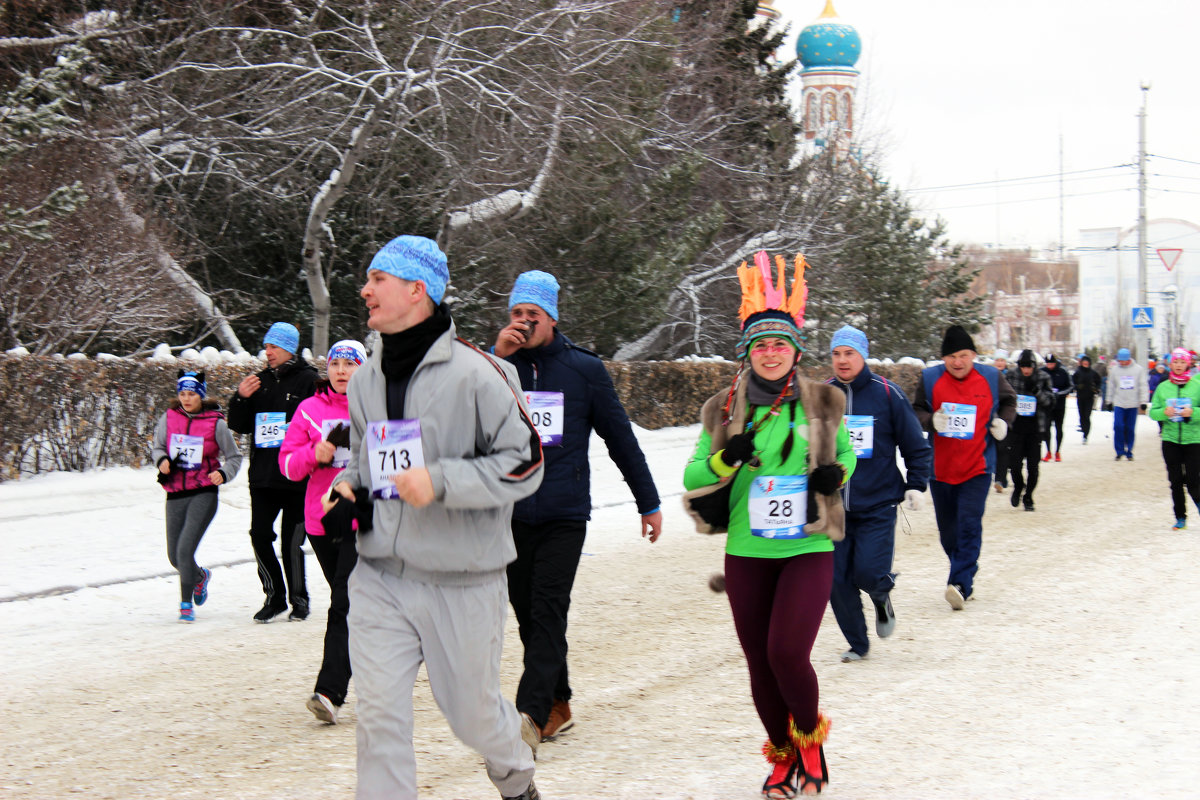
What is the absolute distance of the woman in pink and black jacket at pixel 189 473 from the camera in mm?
8391

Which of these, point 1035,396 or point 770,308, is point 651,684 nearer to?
point 770,308

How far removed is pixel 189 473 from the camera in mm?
8438

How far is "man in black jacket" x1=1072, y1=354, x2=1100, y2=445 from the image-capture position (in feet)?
84.7

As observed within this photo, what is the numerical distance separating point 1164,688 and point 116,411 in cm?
1116

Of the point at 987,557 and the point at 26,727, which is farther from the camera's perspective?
the point at 987,557

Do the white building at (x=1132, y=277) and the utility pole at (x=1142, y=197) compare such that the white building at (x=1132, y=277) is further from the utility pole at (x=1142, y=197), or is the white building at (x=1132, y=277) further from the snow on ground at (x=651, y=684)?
the snow on ground at (x=651, y=684)

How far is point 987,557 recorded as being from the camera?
11.1 m

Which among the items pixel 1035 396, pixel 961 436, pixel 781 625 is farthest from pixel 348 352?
pixel 1035 396

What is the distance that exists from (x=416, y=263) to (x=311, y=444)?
10.5 ft

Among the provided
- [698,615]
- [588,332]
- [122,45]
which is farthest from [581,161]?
[698,615]

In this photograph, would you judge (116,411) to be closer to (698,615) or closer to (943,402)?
(698,615)

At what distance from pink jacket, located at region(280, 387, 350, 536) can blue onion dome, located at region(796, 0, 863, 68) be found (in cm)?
5348

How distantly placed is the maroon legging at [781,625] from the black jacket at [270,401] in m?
4.25

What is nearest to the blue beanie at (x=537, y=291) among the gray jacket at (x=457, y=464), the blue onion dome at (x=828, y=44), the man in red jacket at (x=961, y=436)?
the gray jacket at (x=457, y=464)
